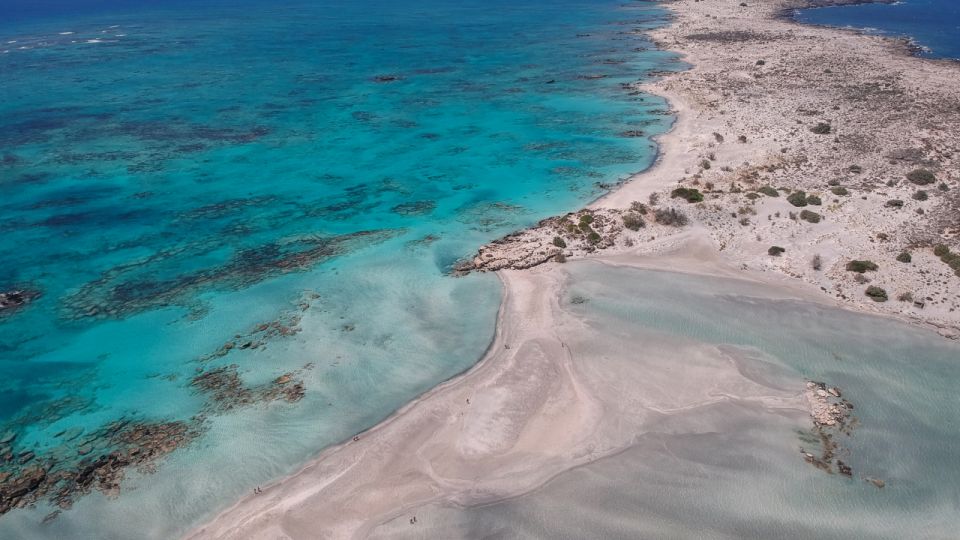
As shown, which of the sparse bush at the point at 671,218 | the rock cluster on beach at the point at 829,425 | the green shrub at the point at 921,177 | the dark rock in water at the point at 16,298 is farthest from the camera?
the green shrub at the point at 921,177

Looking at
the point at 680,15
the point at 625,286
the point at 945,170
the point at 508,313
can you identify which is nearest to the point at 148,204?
the point at 508,313

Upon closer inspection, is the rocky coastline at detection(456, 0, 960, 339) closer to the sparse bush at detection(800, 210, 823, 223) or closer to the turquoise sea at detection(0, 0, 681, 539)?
the sparse bush at detection(800, 210, 823, 223)

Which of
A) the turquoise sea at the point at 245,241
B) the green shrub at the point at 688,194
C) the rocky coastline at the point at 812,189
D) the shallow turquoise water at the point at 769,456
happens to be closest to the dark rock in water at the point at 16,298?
the turquoise sea at the point at 245,241

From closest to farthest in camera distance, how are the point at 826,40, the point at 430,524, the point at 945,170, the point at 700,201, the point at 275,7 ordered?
the point at 430,524 → the point at 700,201 → the point at 945,170 → the point at 826,40 → the point at 275,7

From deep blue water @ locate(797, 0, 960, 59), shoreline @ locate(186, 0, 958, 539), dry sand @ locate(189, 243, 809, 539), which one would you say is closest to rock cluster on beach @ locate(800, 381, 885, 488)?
dry sand @ locate(189, 243, 809, 539)

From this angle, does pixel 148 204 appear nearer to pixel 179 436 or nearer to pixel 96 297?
pixel 96 297

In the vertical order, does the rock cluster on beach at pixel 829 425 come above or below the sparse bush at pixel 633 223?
below

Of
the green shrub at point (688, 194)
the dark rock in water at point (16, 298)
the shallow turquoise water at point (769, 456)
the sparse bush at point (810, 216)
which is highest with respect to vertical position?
the green shrub at point (688, 194)

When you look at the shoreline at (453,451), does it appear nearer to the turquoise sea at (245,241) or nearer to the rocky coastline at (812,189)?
the turquoise sea at (245,241)
